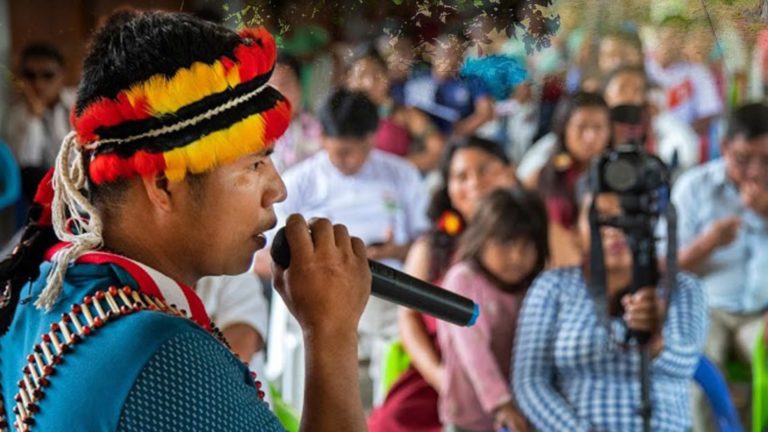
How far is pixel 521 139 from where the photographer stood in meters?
3.15

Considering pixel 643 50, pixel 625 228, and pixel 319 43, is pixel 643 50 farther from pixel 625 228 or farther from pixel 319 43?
pixel 625 228

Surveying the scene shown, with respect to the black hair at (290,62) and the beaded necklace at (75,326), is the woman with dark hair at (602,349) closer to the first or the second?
the black hair at (290,62)

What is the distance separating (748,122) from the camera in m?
3.09

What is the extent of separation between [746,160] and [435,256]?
34.6 inches

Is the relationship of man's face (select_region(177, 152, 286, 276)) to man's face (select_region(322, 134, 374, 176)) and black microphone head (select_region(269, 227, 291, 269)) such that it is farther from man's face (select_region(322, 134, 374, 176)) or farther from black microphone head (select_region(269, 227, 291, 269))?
man's face (select_region(322, 134, 374, 176))

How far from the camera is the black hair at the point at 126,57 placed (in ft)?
3.47

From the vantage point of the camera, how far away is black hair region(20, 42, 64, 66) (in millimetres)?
1578

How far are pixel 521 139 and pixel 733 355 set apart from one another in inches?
32.6

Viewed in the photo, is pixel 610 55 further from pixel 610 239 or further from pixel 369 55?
pixel 610 239

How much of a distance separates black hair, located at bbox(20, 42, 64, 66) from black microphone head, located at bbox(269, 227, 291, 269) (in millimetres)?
580

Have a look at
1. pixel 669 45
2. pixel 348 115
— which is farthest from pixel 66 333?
pixel 348 115

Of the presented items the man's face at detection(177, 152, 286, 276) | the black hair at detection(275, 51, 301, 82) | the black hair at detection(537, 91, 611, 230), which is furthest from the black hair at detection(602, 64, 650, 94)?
the man's face at detection(177, 152, 286, 276)

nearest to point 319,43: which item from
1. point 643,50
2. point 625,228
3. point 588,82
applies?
point 643,50

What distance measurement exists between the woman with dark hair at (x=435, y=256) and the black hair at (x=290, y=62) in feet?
5.07
